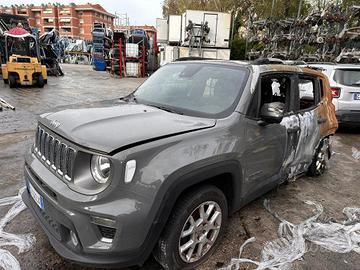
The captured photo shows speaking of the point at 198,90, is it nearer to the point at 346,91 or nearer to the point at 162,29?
the point at 346,91

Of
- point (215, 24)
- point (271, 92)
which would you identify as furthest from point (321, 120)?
point (215, 24)

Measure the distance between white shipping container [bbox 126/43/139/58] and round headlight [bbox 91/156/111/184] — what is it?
61.8ft

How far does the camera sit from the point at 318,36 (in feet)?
41.5

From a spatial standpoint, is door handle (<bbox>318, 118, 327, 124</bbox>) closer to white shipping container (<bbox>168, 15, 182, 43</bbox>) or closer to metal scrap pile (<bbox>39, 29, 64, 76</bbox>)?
white shipping container (<bbox>168, 15, 182, 43</bbox>)

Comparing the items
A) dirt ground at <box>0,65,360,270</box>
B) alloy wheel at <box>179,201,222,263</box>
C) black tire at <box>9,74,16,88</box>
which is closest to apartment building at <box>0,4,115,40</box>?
black tire at <box>9,74,16,88</box>

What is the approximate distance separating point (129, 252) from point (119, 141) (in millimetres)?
719

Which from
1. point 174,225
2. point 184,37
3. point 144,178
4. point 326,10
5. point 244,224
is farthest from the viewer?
point 184,37

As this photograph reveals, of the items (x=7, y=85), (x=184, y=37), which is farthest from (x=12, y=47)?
(x=184, y=37)

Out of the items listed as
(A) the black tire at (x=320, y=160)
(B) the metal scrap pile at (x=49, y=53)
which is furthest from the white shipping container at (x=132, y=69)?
(A) the black tire at (x=320, y=160)

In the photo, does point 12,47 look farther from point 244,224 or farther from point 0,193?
point 244,224

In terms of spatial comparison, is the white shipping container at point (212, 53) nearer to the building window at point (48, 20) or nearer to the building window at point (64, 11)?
the building window at point (64, 11)

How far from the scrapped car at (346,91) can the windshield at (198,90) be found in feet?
15.6

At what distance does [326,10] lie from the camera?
1204 cm

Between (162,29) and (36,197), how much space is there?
18181 mm
